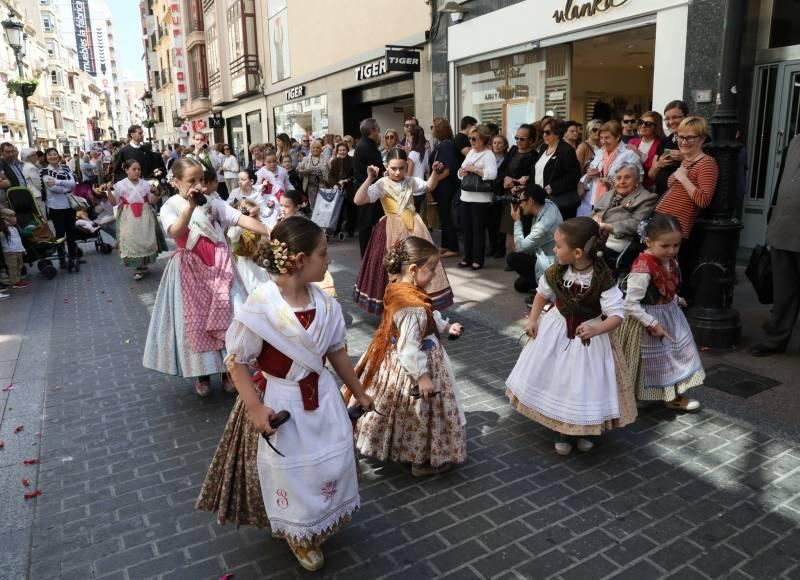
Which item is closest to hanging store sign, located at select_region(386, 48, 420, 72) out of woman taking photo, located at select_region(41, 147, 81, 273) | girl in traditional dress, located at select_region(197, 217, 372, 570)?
woman taking photo, located at select_region(41, 147, 81, 273)

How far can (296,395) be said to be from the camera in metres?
2.62

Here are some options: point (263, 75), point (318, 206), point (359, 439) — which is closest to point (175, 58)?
point (263, 75)

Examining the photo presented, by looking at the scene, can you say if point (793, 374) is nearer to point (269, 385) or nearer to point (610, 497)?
point (610, 497)

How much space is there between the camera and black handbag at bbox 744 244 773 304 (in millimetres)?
5348

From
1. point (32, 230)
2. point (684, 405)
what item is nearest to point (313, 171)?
point (32, 230)

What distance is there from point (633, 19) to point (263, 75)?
17795 millimetres

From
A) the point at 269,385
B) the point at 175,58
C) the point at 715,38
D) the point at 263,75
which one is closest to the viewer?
the point at 269,385

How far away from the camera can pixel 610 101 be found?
12.4m

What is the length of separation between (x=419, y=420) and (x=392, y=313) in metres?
0.66

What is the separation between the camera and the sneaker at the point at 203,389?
4.90m

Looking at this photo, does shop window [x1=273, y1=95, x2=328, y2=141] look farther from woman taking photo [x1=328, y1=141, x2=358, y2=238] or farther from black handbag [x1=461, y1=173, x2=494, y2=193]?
black handbag [x1=461, y1=173, x2=494, y2=193]

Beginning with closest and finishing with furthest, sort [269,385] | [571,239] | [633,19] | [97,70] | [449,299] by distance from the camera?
[269,385] < [571,239] < [449,299] < [633,19] < [97,70]

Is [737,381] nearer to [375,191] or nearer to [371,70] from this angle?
[375,191]

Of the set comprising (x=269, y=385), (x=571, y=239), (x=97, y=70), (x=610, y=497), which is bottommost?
(x=610, y=497)
